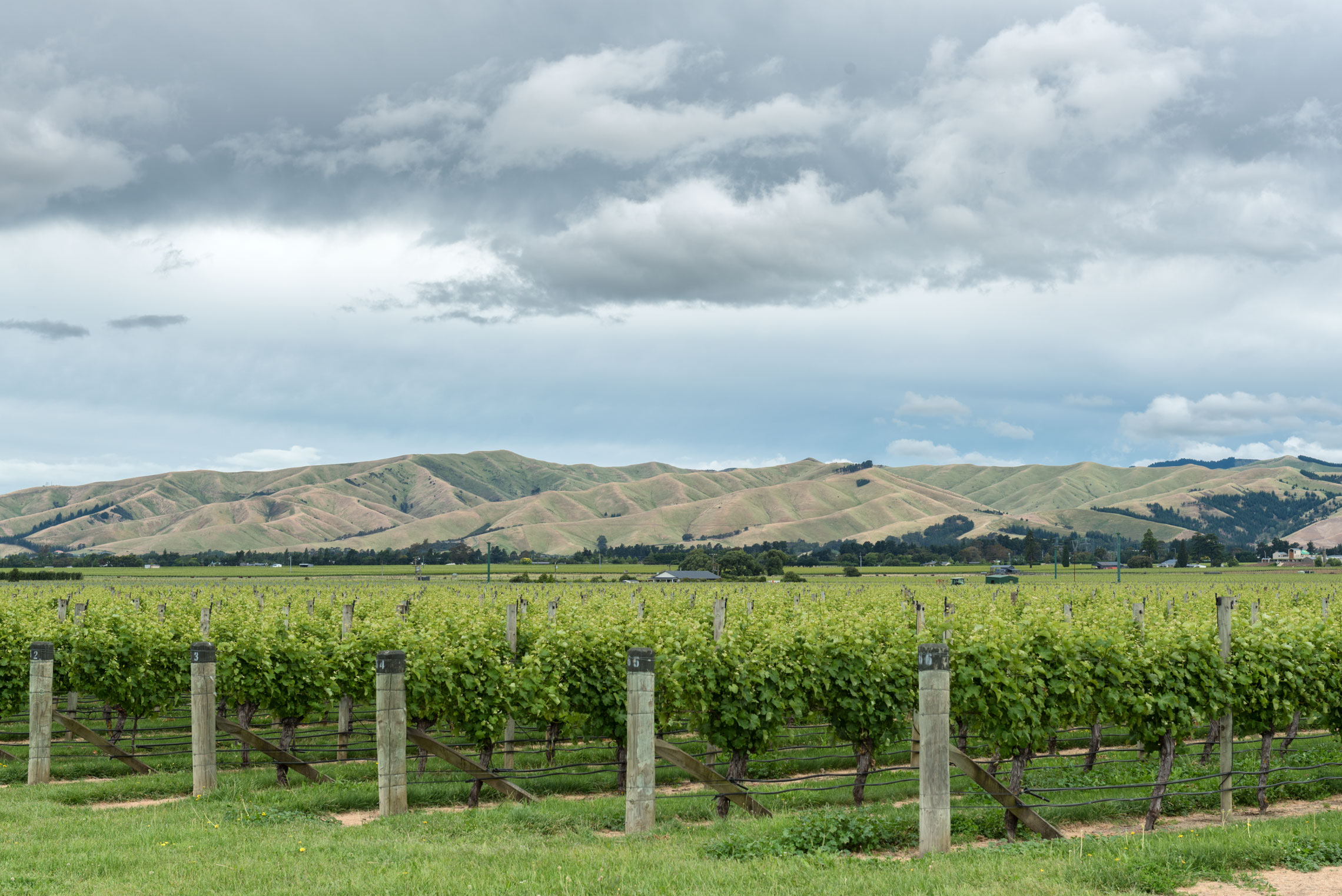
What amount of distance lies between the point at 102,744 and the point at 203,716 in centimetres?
374

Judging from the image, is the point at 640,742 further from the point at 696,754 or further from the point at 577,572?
the point at 577,572

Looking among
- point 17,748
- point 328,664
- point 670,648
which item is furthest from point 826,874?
point 17,748

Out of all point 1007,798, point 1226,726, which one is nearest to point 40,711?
point 1007,798

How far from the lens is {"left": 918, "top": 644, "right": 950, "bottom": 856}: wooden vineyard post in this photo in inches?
357

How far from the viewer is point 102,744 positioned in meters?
14.4

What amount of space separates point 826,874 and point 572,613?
8860 millimetres

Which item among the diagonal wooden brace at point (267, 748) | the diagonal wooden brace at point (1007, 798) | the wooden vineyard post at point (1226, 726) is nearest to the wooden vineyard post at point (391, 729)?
the diagonal wooden brace at point (267, 748)

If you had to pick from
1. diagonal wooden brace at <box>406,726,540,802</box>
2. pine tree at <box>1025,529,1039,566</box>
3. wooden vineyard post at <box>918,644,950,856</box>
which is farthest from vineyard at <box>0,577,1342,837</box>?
pine tree at <box>1025,529,1039,566</box>

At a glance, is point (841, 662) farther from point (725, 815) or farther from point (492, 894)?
point (492, 894)

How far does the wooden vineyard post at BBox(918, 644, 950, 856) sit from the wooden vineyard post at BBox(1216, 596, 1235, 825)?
495 centimetres

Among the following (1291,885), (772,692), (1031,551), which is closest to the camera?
(1291,885)

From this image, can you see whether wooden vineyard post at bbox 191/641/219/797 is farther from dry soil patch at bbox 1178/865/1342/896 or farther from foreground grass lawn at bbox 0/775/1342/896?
dry soil patch at bbox 1178/865/1342/896

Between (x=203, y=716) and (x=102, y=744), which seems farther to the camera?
(x=102, y=744)

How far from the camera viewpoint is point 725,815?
11.5 meters
